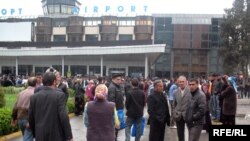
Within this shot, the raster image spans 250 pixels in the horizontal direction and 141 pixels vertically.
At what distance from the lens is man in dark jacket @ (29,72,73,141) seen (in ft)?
20.8

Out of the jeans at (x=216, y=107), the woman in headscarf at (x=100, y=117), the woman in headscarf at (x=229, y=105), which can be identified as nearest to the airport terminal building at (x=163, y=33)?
the jeans at (x=216, y=107)

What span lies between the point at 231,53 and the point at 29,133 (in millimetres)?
47259

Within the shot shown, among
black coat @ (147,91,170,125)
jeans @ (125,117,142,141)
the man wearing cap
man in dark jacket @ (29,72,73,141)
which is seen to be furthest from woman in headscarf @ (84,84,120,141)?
jeans @ (125,117,142,141)

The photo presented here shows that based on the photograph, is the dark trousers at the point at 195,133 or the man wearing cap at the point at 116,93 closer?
the dark trousers at the point at 195,133

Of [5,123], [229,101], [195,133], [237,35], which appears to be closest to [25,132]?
[195,133]

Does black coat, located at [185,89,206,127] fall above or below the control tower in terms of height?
below

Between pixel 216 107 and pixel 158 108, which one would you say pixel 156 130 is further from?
pixel 216 107

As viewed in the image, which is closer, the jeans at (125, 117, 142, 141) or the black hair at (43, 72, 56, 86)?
the black hair at (43, 72, 56, 86)

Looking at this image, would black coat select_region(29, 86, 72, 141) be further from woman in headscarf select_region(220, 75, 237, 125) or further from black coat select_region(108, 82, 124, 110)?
woman in headscarf select_region(220, 75, 237, 125)

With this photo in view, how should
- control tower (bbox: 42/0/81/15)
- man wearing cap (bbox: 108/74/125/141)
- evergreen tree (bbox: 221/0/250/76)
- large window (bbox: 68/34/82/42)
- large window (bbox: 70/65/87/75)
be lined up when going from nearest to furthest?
1. man wearing cap (bbox: 108/74/125/141)
2. evergreen tree (bbox: 221/0/250/76)
3. large window (bbox: 70/65/87/75)
4. large window (bbox: 68/34/82/42)
5. control tower (bbox: 42/0/81/15)

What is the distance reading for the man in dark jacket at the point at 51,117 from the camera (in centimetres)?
635

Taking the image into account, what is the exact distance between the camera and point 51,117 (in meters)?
6.36

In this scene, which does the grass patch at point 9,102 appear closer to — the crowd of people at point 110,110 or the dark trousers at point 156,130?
the crowd of people at point 110,110

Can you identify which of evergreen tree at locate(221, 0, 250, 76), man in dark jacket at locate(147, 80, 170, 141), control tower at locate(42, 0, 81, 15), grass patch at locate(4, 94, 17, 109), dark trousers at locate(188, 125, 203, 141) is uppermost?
control tower at locate(42, 0, 81, 15)
